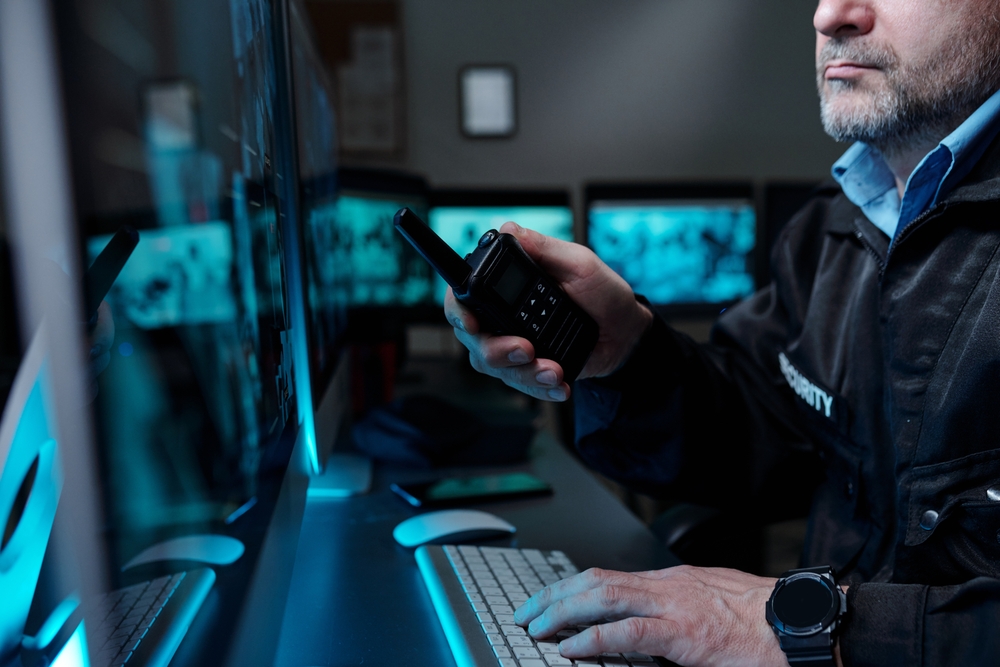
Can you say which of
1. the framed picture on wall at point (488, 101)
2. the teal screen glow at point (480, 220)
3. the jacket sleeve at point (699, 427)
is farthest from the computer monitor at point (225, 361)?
the framed picture on wall at point (488, 101)

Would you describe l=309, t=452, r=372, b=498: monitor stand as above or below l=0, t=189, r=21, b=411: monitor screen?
below

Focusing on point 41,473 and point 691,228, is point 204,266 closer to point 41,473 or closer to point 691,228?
point 41,473

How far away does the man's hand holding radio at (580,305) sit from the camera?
2.15 feet

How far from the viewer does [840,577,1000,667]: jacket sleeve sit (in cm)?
51

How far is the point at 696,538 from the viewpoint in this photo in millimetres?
890

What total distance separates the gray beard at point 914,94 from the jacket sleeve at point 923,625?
500mm

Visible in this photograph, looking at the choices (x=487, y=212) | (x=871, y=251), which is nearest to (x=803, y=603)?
(x=871, y=251)

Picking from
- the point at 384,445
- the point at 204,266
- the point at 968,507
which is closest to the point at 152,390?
the point at 204,266

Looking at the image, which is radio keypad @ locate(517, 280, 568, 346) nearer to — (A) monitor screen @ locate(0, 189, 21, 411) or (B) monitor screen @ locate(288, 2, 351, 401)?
(B) monitor screen @ locate(288, 2, 351, 401)

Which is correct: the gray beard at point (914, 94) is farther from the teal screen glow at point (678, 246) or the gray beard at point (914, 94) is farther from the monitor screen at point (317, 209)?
the teal screen glow at point (678, 246)

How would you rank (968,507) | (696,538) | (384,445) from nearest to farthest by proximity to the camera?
(968,507), (696,538), (384,445)

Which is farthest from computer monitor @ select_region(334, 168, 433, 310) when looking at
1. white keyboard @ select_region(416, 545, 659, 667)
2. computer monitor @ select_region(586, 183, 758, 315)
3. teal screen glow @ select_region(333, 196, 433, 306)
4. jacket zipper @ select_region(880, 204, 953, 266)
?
jacket zipper @ select_region(880, 204, 953, 266)

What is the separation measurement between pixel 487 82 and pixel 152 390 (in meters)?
1.25

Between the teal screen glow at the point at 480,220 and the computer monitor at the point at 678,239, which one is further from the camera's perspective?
the computer monitor at the point at 678,239
